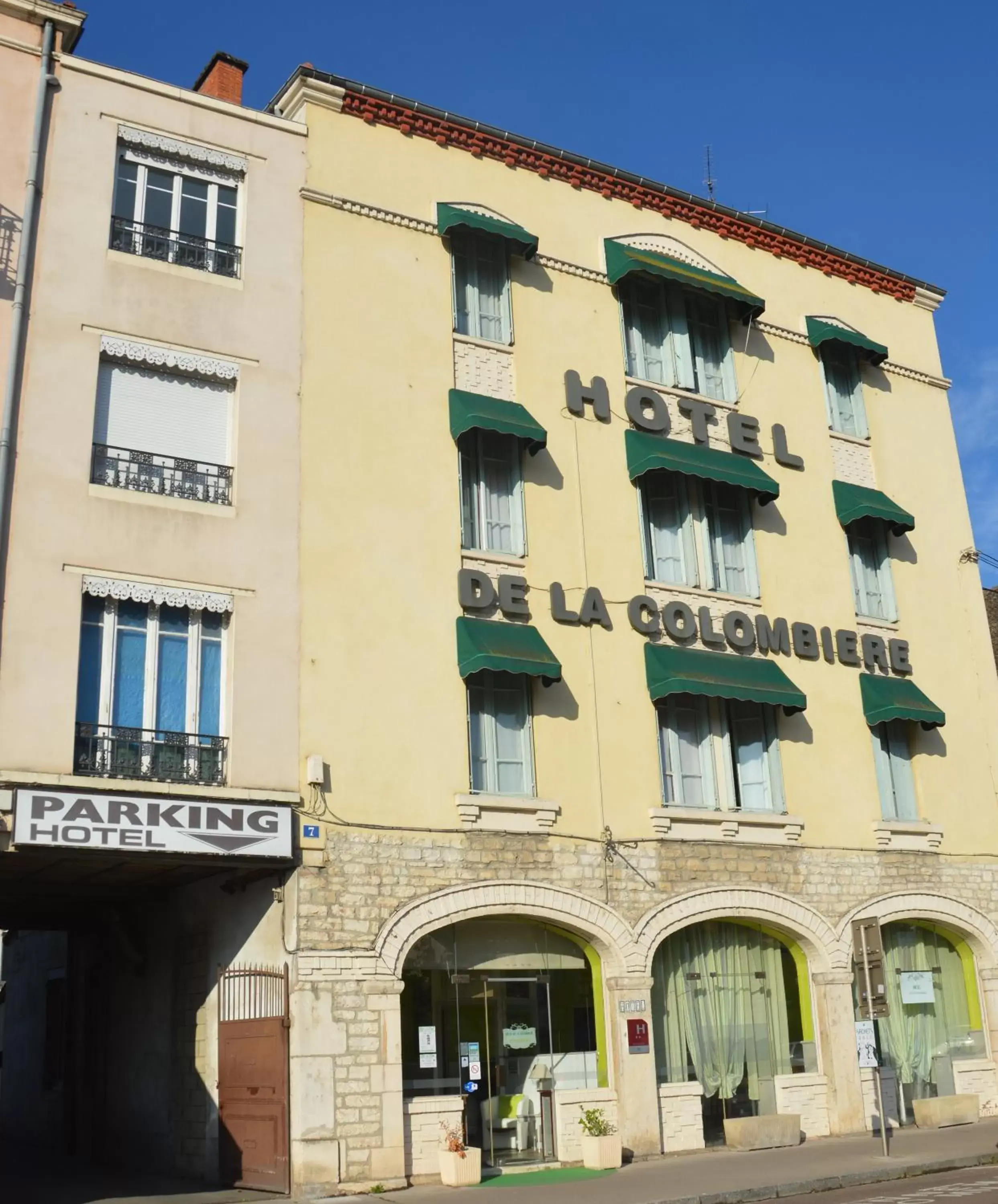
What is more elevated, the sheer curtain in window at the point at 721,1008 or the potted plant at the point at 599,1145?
the sheer curtain in window at the point at 721,1008

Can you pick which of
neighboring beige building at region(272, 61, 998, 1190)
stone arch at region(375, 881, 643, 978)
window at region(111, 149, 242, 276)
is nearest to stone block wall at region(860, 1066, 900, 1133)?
neighboring beige building at region(272, 61, 998, 1190)

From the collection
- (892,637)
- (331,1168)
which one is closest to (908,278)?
(892,637)

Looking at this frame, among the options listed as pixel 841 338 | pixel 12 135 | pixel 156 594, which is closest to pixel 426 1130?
pixel 156 594

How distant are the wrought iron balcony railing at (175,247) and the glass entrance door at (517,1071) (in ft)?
34.8

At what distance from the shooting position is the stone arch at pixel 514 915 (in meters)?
16.6

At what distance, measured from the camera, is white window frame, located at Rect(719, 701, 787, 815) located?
20.3 m

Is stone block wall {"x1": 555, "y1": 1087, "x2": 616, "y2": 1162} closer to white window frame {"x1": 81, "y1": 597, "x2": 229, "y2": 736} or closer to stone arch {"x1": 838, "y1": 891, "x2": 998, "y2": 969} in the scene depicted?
stone arch {"x1": 838, "y1": 891, "x2": 998, "y2": 969}

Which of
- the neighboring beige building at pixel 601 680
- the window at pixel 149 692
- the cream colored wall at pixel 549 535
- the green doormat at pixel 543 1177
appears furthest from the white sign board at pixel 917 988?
the window at pixel 149 692

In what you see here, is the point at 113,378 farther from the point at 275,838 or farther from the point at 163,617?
the point at 275,838

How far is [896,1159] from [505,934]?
5.77m

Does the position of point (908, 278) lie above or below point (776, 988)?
above

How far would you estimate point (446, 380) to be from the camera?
775 inches

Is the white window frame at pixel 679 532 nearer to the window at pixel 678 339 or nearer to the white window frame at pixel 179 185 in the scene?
the window at pixel 678 339

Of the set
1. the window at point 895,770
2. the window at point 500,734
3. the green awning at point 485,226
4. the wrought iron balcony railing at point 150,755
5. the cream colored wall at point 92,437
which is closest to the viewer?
the wrought iron balcony railing at point 150,755
